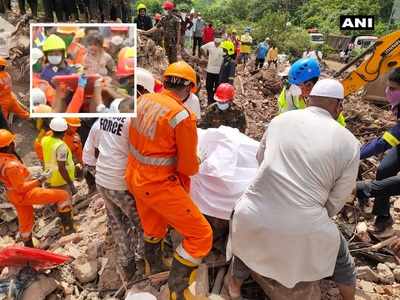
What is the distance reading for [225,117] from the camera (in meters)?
5.45

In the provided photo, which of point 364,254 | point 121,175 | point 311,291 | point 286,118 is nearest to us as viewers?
point 286,118

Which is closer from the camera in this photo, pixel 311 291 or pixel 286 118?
pixel 286 118

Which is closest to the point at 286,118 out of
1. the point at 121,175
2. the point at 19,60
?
the point at 121,175

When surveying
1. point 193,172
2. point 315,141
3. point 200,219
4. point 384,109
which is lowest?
point 384,109

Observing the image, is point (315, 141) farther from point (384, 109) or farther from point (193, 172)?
point (384, 109)

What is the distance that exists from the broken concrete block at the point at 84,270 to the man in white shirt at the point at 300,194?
1.73 metres

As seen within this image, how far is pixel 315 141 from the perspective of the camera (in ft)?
7.55

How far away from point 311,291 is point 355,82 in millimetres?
3597

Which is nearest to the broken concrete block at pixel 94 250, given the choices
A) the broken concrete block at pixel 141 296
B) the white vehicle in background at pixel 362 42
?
the broken concrete block at pixel 141 296

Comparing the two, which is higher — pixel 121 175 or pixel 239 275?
pixel 121 175

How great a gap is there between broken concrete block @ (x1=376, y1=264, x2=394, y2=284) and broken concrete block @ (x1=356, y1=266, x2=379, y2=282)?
5 centimetres

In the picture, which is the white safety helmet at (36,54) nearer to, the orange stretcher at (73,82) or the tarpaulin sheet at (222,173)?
the orange stretcher at (73,82)

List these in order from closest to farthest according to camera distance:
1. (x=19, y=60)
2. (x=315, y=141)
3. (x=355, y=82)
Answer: (x=315, y=141) → (x=355, y=82) → (x=19, y=60)

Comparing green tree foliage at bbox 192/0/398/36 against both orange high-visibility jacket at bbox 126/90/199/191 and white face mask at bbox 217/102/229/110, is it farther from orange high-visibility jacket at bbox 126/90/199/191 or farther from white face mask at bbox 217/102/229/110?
orange high-visibility jacket at bbox 126/90/199/191
